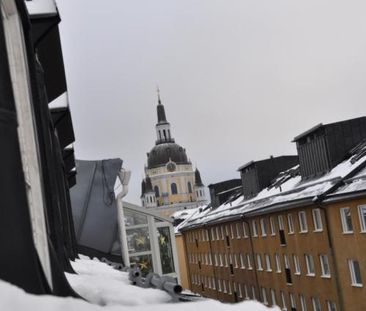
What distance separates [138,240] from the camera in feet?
70.8

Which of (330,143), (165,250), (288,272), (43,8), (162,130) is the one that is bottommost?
(288,272)

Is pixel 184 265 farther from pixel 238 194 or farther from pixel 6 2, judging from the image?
pixel 6 2

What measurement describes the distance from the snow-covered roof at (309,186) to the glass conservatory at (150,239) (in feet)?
26.8

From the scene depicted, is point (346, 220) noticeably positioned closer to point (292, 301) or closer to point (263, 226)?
point (292, 301)

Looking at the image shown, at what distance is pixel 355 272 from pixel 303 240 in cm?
541

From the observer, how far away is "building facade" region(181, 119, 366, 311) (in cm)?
2636

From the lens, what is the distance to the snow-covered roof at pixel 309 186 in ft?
89.4

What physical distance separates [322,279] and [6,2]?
28.3 metres

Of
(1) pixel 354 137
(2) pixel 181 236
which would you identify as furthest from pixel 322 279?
(2) pixel 181 236

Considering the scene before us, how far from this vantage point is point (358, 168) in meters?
27.8

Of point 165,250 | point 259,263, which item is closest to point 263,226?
point 259,263

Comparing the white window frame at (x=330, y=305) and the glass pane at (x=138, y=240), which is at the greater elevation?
the glass pane at (x=138, y=240)

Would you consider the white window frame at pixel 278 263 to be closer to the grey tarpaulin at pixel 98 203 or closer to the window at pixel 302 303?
the window at pixel 302 303

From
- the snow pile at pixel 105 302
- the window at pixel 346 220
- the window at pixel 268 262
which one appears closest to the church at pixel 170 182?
the window at pixel 268 262
